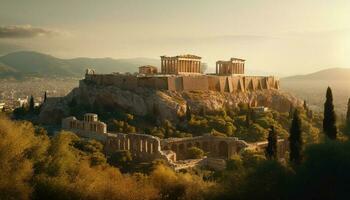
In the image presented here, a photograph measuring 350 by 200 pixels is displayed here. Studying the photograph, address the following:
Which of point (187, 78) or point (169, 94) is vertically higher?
point (187, 78)

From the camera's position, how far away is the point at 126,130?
153 feet

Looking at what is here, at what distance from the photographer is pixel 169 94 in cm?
5434

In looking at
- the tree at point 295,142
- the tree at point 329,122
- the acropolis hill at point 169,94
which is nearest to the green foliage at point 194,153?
the acropolis hill at point 169,94

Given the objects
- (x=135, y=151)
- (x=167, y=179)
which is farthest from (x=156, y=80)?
(x=167, y=179)

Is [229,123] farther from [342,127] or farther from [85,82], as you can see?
[342,127]

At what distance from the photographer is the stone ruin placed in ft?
127

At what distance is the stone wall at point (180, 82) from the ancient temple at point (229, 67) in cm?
310

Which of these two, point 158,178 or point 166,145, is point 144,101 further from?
point 158,178

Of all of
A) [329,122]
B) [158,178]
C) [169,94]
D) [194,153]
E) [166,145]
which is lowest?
[194,153]

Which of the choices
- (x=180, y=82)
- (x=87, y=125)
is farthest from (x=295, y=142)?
(x=180, y=82)

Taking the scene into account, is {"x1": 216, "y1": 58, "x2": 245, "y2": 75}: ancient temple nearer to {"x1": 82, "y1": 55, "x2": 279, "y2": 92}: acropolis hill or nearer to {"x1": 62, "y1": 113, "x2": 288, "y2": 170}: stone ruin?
{"x1": 82, "y1": 55, "x2": 279, "y2": 92}: acropolis hill

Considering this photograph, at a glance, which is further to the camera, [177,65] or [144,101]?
[177,65]

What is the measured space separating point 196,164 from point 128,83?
66.5 feet

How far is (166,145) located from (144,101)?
10361 millimetres
